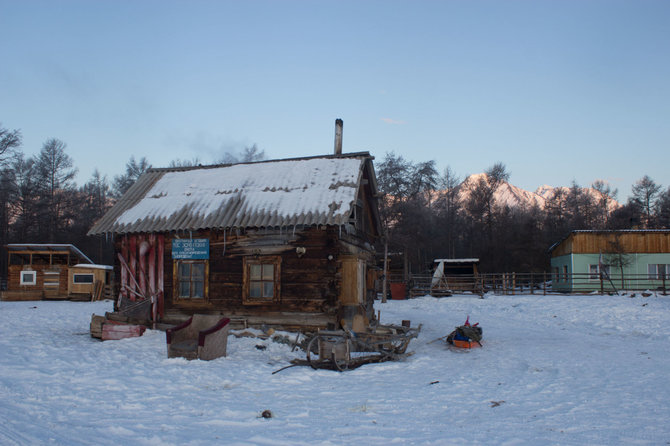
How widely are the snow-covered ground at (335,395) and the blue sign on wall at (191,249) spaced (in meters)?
2.46

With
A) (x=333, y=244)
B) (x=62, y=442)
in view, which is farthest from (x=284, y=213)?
(x=62, y=442)

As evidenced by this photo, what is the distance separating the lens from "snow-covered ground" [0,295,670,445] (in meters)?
5.97

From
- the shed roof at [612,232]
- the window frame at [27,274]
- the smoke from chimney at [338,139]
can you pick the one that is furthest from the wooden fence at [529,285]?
the window frame at [27,274]

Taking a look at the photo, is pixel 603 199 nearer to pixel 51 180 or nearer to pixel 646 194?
pixel 646 194

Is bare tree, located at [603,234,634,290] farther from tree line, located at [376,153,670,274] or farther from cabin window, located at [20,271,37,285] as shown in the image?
cabin window, located at [20,271,37,285]

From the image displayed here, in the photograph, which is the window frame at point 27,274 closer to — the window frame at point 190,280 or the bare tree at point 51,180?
the bare tree at point 51,180

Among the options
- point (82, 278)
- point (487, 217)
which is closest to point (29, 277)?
point (82, 278)

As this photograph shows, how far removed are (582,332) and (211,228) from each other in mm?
13493

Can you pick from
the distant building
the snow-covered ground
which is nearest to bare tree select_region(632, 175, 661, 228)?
the distant building

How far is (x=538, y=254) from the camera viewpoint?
45.2m

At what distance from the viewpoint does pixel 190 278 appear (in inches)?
575

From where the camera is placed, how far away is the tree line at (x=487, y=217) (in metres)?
43.6

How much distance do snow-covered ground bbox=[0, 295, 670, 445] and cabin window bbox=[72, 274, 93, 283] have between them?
712 inches

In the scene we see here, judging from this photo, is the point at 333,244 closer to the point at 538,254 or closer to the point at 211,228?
the point at 211,228
